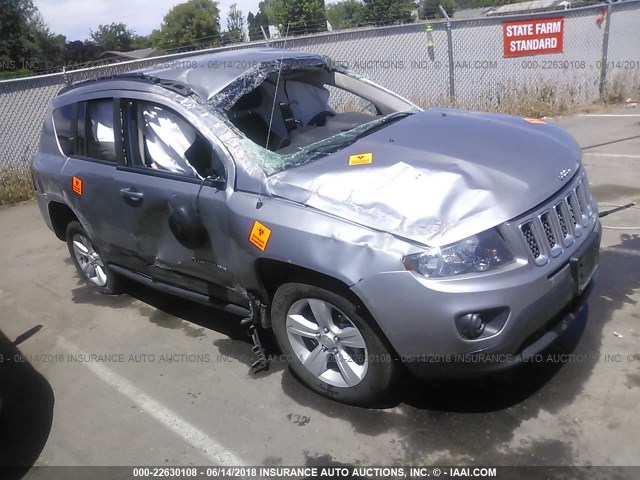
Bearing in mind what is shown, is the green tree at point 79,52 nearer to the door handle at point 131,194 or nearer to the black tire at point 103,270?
the black tire at point 103,270

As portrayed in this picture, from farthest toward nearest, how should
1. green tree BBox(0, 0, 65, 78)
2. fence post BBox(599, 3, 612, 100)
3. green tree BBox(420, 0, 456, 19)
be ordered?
green tree BBox(0, 0, 65, 78)
green tree BBox(420, 0, 456, 19)
fence post BBox(599, 3, 612, 100)

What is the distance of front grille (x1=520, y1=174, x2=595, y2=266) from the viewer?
2.87m

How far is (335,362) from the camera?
336 centimetres

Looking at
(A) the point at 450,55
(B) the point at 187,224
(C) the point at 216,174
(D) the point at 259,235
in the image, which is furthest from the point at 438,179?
(A) the point at 450,55

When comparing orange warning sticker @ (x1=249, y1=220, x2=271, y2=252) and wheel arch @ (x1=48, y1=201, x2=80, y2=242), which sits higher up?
orange warning sticker @ (x1=249, y1=220, x2=271, y2=252)

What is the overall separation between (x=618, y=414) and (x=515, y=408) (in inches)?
19.9

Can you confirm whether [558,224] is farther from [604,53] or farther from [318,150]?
[604,53]

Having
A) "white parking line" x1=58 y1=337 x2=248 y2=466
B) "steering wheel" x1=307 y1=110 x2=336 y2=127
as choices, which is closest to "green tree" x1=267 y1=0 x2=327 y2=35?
"steering wheel" x1=307 y1=110 x2=336 y2=127

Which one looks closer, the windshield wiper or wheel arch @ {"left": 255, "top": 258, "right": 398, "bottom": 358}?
wheel arch @ {"left": 255, "top": 258, "right": 398, "bottom": 358}

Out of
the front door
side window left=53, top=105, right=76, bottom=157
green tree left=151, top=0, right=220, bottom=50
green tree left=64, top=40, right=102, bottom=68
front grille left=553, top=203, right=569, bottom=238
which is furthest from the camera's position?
green tree left=151, top=0, right=220, bottom=50

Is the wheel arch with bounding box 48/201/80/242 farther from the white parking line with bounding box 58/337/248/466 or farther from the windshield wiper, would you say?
the windshield wiper

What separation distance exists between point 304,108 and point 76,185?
1.88 metres

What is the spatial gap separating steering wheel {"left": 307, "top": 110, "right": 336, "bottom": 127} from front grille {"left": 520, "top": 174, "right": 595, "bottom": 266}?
1.80 metres

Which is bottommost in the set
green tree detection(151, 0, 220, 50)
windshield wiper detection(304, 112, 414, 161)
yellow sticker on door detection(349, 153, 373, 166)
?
yellow sticker on door detection(349, 153, 373, 166)
